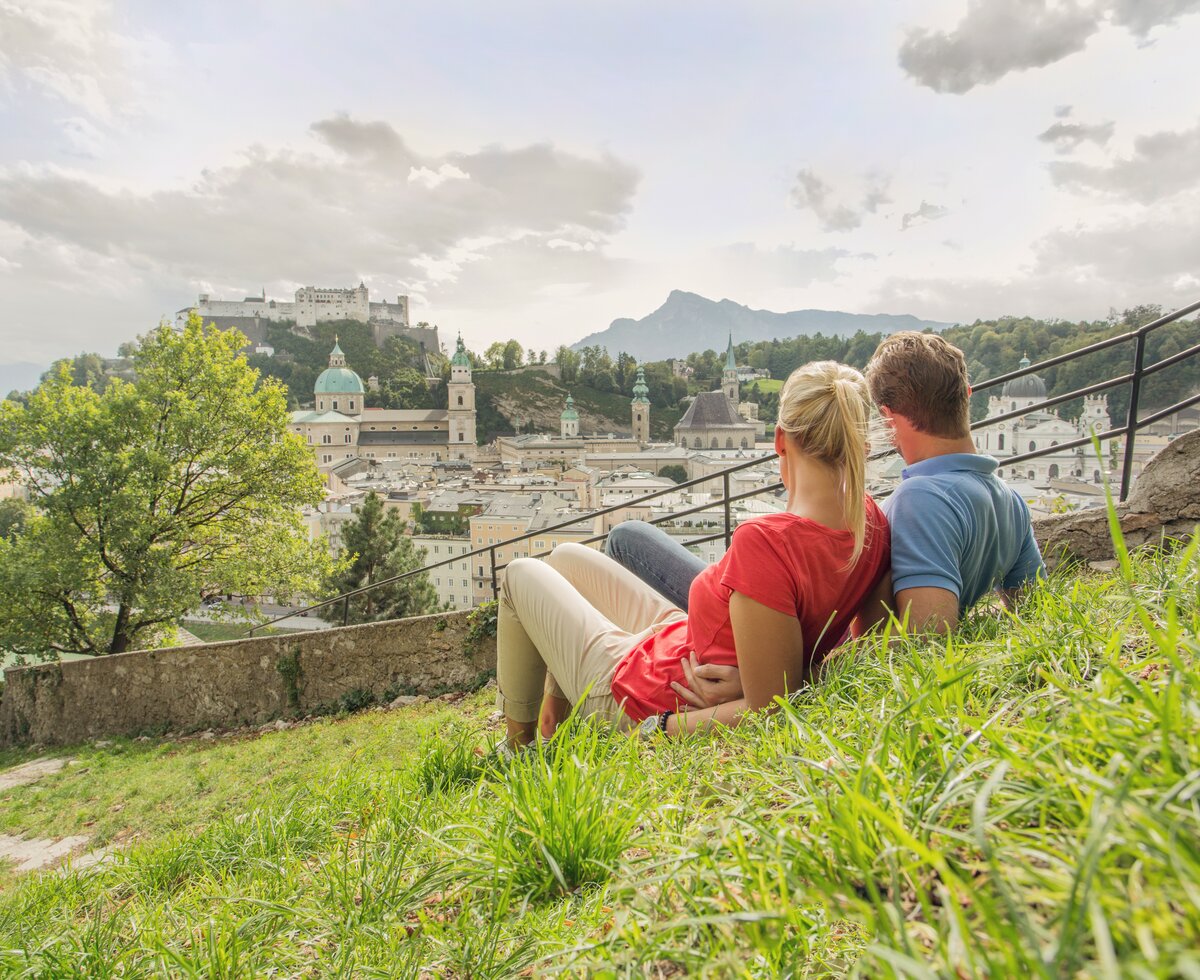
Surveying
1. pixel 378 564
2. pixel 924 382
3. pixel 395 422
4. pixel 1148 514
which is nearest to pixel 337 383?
pixel 395 422

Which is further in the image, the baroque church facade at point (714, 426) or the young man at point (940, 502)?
the baroque church facade at point (714, 426)

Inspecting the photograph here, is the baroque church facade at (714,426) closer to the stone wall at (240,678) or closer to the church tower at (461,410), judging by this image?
the church tower at (461,410)

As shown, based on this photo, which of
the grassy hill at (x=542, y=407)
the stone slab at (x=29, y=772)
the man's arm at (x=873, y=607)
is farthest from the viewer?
the grassy hill at (x=542, y=407)

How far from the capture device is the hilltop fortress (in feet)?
296

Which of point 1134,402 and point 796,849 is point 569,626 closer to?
point 796,849

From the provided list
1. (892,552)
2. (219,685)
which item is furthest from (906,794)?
(219,685)

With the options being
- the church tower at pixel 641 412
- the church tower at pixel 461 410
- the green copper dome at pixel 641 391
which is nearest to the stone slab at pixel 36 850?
the church tower at pixel 461 410

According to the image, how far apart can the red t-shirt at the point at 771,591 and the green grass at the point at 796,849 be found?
17 cm

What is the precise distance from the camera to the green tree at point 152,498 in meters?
10.3

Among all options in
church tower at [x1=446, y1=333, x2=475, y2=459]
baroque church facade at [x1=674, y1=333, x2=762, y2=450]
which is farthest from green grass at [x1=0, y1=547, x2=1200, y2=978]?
church tower at [x1=446, y1=333, x2=475, y2=459]

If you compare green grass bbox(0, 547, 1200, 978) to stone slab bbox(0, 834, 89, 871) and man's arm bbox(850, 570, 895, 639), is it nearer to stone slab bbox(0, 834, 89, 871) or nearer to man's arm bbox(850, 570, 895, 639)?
man's arm bbox(850, 570, 895, 639)

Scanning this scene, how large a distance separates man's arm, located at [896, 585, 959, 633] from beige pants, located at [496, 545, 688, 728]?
0.66 meters

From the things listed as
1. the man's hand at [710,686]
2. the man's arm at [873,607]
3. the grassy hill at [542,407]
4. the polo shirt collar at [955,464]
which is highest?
the grassy hill at [542,407]

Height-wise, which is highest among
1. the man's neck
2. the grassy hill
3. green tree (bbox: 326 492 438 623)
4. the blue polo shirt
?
the grassy hill
